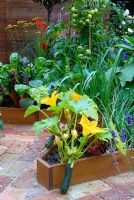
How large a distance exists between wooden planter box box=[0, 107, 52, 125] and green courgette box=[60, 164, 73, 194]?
1.41 m

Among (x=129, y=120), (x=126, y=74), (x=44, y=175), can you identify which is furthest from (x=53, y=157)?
(x=126, y=74)

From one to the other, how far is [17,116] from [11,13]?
2.62 m

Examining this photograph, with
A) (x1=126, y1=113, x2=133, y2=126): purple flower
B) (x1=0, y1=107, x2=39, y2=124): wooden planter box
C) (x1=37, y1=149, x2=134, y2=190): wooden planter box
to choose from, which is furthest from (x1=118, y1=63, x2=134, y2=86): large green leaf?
(x1=0, y1=107, x2=39, y2=124): wooden planter box

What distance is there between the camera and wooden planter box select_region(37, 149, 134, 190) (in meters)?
2.31

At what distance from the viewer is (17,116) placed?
3715 mm

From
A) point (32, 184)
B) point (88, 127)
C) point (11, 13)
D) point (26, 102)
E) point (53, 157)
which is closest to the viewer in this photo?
point (88, 127)

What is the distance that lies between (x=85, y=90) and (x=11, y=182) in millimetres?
944

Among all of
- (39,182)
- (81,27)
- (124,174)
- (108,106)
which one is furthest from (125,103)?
(81,27)

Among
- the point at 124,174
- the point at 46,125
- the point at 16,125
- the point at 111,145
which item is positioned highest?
the point at 46,125

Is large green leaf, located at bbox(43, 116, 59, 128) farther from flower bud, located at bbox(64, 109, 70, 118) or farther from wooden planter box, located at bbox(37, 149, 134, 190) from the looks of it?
wooden planter box, located at bbox(37, 149, 134, 190)

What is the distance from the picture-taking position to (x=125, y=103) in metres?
2.77

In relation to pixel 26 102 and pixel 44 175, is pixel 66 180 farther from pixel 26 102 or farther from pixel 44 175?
pixel 26 102

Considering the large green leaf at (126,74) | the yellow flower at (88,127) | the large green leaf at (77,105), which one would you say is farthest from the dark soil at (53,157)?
the large green leaf at (126,74)

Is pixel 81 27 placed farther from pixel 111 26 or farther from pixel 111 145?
pixel 111 145
